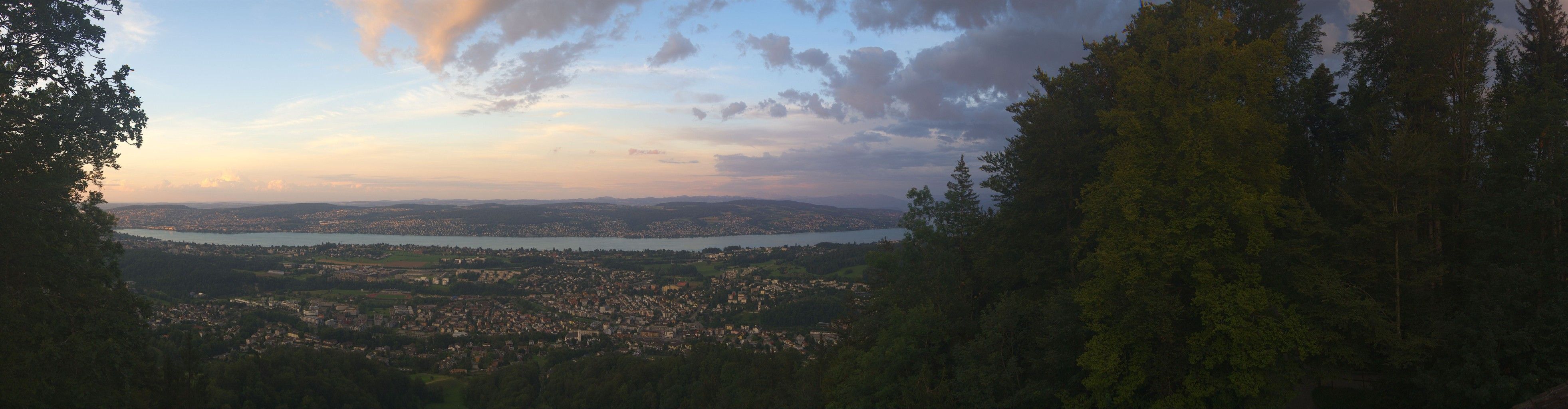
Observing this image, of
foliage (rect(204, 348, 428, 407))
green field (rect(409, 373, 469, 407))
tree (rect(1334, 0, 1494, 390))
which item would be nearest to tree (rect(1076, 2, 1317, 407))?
tree (rect(1334, 0, 1494, 390))

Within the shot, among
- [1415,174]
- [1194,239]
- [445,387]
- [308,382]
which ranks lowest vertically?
[445,387]

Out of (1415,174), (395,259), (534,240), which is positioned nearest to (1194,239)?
(1415,174)

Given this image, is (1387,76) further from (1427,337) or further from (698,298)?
(698,298)

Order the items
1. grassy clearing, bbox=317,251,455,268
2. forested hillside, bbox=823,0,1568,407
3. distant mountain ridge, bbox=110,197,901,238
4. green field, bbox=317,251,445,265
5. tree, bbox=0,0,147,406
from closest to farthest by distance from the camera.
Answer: tree, bbox=0,0,147,406 < forested hillside, bbox=823,0,1568,407 < grassy clearing, bbox=317,251,455,268 < green field, bbox=317,251,445,265 < distant mountain ridge, bbox=110,197,901,238

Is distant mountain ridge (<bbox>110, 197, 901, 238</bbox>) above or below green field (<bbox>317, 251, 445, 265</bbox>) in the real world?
above

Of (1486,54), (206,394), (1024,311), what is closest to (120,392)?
(206,394)

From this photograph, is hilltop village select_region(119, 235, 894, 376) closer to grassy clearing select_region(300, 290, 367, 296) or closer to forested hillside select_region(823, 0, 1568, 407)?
grassy clearing select_region(300, 290, 367, 296)

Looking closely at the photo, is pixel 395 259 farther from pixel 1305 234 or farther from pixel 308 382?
pixel 1305 234
